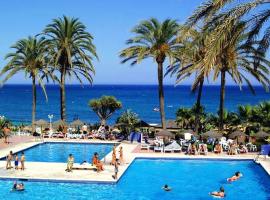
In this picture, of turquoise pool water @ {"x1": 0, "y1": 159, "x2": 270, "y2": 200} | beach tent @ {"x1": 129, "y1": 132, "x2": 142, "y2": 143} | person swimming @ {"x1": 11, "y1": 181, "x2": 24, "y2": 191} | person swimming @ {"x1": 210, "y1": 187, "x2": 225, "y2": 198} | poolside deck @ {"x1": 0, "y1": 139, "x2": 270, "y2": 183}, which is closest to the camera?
person swimming @ {"x1": 210, "y1": 187, "x2": 225, "y2": 198}

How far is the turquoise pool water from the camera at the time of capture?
61.8 ft

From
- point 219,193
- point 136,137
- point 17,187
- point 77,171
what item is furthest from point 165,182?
point 136,137

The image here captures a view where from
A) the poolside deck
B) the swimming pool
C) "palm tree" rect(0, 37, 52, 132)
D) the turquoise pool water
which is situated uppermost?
"palm tree" rect(0, 37, 52, 132)

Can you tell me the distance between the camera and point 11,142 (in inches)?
1283

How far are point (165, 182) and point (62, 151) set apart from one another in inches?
446

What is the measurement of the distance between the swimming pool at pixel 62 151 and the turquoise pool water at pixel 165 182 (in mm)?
4952

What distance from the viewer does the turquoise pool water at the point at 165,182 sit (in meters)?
18.8

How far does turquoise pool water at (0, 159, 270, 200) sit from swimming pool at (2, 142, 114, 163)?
4.95 m

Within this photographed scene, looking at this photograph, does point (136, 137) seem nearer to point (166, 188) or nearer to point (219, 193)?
point (166, 188)

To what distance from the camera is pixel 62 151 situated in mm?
30844

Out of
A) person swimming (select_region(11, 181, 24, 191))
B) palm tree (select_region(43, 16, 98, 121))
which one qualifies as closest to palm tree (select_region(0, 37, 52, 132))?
palm tree (select_region(43, 16, 98, 121))

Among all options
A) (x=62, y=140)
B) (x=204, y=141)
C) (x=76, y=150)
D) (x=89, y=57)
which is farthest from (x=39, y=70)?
(x=204, y=141)

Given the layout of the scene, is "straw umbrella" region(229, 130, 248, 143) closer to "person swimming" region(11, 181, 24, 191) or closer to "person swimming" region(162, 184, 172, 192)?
"person swimming" region(162, 184, 172, 192)

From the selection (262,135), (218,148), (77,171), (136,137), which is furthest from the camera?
(136,137)
